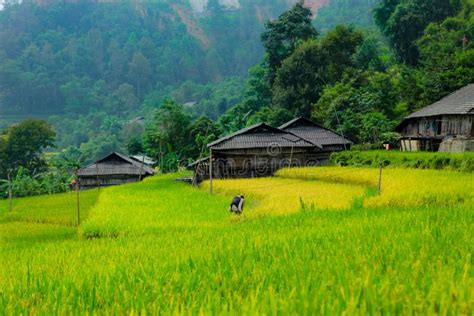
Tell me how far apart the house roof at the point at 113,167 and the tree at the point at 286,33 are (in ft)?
61.9

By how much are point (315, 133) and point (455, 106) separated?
391 inches

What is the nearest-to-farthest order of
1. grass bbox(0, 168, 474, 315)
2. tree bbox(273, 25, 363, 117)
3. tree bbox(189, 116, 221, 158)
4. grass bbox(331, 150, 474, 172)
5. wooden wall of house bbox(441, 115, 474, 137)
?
1. grass bbox(0, 168, 474, 315)
2. grass bbox(331, 150, 474, 172)
3. wooden wall of house bbox(441, 115, 474, 137)
4. tree bbox(189, 116, 221, 158)
5. tree bbox(273, 25, 363, 117)

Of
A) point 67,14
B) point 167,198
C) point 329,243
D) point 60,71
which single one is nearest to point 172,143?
point 167,198

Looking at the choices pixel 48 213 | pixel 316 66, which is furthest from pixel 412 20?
pixel 48 213

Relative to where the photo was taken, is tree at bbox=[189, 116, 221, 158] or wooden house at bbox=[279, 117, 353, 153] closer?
wooden house at bbox=[279, 117, 353, 153]

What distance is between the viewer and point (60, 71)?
282 feet

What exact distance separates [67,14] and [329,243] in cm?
11137

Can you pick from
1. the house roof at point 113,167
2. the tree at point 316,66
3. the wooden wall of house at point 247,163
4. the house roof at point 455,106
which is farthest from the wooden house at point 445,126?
the house roof at point 113,167

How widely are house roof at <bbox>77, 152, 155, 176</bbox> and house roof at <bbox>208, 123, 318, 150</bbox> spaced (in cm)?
978

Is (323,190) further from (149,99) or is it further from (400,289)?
(149,99)

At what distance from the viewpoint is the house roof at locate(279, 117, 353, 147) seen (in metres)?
28.2

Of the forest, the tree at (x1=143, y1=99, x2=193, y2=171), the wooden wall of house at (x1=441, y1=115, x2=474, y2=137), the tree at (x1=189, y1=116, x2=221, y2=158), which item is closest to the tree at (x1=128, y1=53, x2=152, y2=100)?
the forest

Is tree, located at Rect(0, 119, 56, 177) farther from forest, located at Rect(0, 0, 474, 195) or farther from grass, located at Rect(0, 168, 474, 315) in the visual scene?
grass, located at Rect(0, 168, 474, 315)

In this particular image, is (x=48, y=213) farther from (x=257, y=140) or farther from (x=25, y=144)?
(x=25, y=144)
